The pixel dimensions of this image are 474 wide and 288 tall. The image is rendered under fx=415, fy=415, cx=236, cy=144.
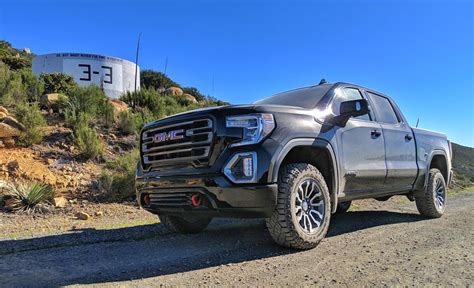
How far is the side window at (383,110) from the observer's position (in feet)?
20.2

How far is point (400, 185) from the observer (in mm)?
6133

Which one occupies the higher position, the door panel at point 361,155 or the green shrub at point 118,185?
the door panel at point 361,155

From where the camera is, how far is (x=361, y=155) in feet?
17.3

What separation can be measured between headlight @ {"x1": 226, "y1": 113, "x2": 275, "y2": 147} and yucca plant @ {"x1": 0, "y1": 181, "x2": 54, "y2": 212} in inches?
191

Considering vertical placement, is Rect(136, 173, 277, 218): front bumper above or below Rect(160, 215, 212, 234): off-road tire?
above

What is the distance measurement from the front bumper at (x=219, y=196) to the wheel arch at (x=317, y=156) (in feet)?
1.20

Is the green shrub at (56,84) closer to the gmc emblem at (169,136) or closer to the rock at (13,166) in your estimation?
the rock at (13,166)

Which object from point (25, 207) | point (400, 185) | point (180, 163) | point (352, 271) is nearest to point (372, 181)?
point (400, 185)

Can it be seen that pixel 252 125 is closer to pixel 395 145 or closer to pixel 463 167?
pixel 395 145

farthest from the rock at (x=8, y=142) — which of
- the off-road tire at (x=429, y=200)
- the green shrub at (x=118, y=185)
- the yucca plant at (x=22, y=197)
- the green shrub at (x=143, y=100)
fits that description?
the off-road tire at (x=429, y=200)

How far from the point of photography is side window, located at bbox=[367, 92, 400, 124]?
20.2 feet

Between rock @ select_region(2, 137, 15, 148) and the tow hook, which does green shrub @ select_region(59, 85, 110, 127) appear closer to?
rock @ select_region(2, 137, 15, 148)

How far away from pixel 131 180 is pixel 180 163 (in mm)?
4730

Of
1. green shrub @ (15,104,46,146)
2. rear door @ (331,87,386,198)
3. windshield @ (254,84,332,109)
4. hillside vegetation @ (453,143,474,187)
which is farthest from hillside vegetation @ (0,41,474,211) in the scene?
hillside vegetation @ (453,143,474,187)
